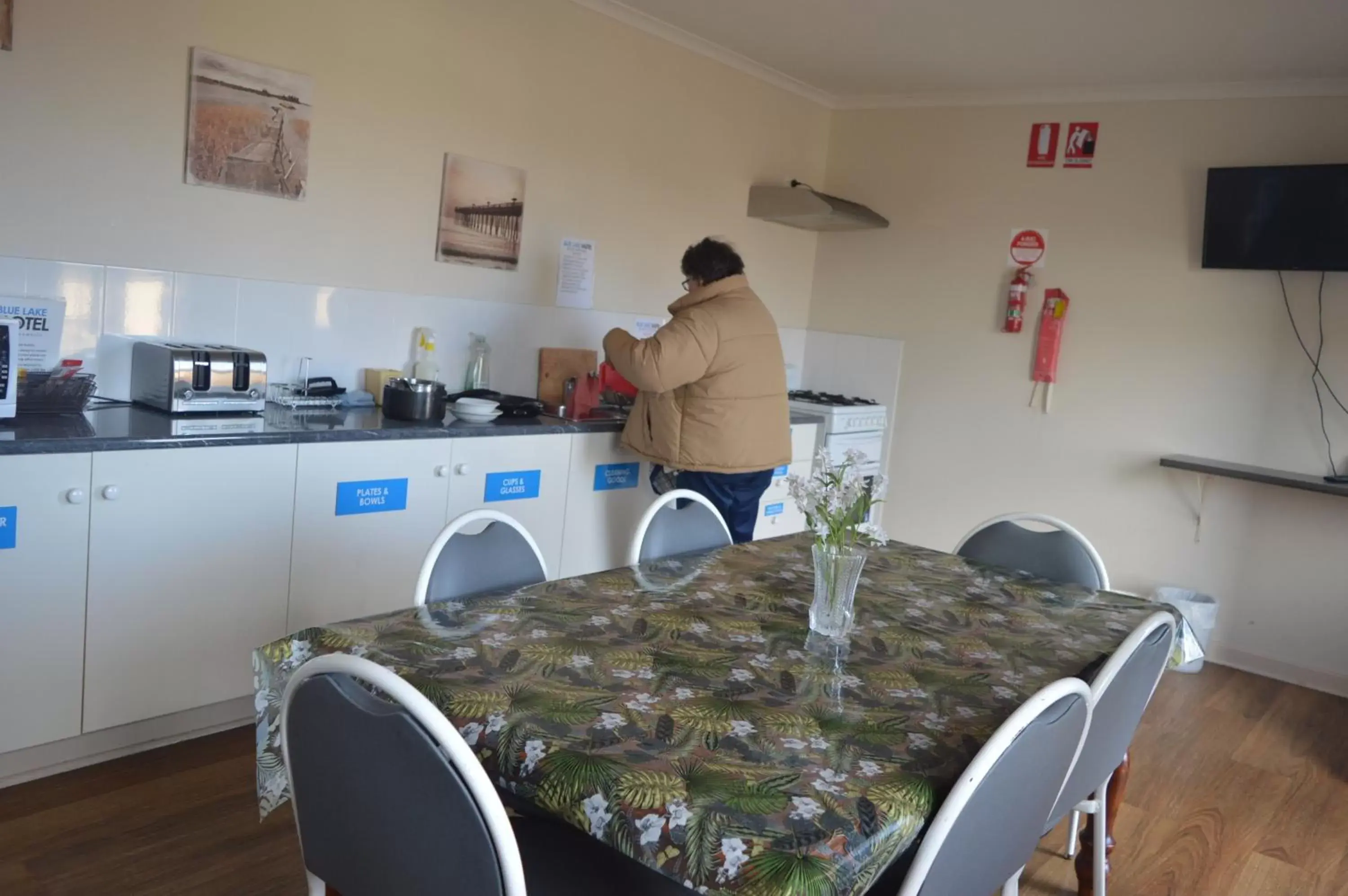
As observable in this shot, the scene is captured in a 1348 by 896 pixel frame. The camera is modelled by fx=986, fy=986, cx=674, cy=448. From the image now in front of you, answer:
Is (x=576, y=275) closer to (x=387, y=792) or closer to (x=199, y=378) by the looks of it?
(x=199, y=378)

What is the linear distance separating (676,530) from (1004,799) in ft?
4.30

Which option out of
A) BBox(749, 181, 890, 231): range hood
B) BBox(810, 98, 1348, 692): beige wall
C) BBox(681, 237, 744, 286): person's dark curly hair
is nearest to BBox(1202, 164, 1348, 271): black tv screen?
BBox(810, 98, 1348, 692): beige wall

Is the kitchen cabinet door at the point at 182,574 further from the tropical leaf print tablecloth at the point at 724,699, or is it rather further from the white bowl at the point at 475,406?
the tropical leaf print tablecloth at the point at 724,699

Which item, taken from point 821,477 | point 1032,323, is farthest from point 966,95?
point 821,477

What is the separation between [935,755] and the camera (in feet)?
4.60

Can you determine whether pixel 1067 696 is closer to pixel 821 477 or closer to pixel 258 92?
pixel 821 477

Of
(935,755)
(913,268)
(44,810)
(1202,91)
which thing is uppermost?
(1202,91)

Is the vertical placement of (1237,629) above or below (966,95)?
below

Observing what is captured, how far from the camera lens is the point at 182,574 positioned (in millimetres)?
2551

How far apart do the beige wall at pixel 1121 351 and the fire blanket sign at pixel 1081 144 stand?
0.04 m

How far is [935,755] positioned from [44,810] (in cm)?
211

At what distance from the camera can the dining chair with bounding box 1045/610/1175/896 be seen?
171 centimetres

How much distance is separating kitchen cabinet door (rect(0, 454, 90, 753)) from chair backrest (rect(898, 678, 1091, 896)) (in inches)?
80.8

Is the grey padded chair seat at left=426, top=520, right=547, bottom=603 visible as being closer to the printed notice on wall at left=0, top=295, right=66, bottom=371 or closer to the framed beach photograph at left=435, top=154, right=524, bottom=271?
the printed notice on wall at left=0, top=295, right=66, bottom=371
